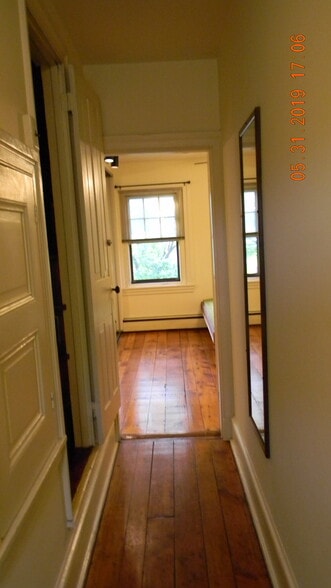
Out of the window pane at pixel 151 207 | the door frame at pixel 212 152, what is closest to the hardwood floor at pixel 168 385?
the door frame at pixel 212 152

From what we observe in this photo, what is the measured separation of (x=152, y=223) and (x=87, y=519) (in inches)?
177

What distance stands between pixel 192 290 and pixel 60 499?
4.51 meters

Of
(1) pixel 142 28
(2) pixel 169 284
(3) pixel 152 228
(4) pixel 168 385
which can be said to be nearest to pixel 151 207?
(3) pixel 152 228

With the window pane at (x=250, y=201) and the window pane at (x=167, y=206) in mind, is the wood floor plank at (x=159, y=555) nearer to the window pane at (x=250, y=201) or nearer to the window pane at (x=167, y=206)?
the window pane at (x=250, y=201)

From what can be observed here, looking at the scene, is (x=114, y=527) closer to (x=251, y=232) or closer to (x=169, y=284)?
(x=251, y=232)

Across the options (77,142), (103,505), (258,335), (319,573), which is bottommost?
(103,505)

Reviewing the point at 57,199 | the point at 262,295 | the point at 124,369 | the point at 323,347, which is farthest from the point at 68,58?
the point at 124,369

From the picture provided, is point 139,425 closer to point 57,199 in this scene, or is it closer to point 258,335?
point 258,335

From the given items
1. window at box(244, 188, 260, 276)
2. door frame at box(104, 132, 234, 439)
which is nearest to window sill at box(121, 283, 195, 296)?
door frame at box(104, 132, 234, 439)

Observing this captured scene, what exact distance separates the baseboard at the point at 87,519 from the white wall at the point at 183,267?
354cm

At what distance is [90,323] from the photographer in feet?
6.80

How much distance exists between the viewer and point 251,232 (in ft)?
5.70

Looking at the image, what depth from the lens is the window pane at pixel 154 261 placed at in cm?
581
